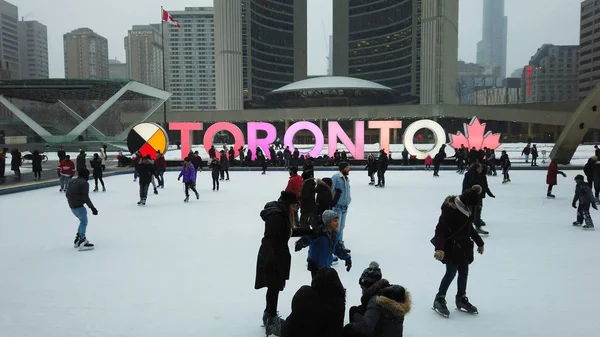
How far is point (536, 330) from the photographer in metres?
4.20

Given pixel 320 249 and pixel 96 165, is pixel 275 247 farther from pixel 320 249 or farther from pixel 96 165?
pixel 96 165

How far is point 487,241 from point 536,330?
3.84m

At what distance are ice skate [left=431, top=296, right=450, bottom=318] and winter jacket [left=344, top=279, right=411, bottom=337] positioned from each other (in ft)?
7.82

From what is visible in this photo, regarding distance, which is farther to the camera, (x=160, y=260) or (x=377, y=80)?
(x=377, y=80)

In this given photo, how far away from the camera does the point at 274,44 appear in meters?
115

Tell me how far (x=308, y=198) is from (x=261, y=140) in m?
18.2

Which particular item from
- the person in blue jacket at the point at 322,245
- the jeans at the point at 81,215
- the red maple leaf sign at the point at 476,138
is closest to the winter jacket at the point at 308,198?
the person in blue jacket at the point at 322,245

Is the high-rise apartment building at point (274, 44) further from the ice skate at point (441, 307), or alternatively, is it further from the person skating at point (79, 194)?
the ice skate at point (441, 307)

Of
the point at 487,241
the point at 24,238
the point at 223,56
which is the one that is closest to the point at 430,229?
the point at 487,241

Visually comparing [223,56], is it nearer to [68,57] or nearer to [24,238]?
[24,238]

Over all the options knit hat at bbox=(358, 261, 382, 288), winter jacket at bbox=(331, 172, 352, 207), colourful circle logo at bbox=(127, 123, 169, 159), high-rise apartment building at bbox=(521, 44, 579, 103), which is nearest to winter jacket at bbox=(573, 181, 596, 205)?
winter jacket at bbox=(331, 172, 352, 207)

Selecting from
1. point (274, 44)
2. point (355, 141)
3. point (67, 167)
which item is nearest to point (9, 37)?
point (274, 44)

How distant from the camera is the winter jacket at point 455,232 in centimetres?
441

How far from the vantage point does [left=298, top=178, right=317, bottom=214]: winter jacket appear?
6820 millimetres
